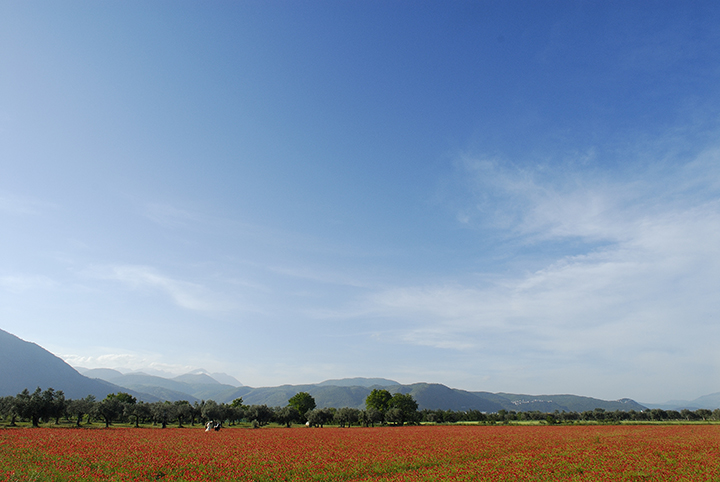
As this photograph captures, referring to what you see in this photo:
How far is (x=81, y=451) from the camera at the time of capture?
3253 cm

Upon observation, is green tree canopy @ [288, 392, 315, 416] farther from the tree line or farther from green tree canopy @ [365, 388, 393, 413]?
green tree canopy @ [365, 388, 393, 413]

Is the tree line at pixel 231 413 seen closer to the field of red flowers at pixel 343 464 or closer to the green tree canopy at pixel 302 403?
the green tree canopy at pixel 302 403

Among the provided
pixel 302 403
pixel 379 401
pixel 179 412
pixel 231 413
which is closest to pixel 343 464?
pixel 179 412

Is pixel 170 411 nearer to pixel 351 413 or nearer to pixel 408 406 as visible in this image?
pixel 351 413

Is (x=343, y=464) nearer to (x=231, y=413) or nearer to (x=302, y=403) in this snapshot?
(x=231, y=413)

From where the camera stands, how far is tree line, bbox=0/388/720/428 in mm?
74562

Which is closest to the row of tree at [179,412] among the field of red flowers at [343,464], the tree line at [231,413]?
the tree line at [231,413]

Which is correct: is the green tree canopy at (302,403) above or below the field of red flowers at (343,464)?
below

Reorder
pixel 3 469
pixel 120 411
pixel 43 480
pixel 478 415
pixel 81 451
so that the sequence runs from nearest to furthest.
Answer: pixel 43 480
pixel 3 469
pixel 81 451
pixel 120 411
pixel 478 415

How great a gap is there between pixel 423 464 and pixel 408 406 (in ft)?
328

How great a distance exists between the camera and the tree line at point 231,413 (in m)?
74.6

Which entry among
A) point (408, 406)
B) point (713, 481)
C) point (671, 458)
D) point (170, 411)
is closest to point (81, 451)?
point (713, 481)

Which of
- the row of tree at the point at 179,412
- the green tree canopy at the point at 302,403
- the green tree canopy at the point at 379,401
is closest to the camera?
the row of tree at the point at 179,412

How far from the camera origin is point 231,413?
10225cm
